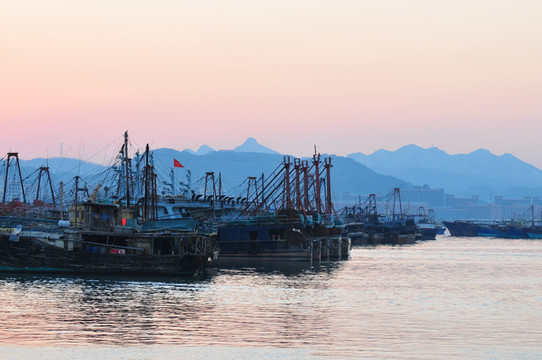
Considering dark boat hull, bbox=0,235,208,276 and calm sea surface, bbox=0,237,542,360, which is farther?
dark boat hull, bbox=0,235,208,276

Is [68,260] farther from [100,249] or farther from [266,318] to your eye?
[266,318]

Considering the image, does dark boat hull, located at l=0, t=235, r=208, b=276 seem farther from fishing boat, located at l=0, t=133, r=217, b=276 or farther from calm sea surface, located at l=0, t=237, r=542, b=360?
calm sea surface, located at l=0, t=237, r=542, b=360

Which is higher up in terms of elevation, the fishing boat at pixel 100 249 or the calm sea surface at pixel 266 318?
the fishing boat at pixel 100 249

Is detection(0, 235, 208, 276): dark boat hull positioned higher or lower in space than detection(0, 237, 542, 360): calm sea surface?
higher

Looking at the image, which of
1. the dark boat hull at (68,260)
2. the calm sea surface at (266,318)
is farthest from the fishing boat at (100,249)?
the calm sea surface at (266,318)

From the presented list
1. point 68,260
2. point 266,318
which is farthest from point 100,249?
point 266,318

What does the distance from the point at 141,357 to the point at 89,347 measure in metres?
3.08

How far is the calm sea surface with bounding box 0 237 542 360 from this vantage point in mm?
35438

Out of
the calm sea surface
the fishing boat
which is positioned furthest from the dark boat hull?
the calm sea surface

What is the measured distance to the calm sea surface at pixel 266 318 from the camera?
3544 cm

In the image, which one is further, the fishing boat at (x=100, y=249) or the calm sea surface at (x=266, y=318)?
the fishing boat at (x=100, y=249)

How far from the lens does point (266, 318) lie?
148ft

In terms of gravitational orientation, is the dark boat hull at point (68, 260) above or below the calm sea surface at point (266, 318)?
above

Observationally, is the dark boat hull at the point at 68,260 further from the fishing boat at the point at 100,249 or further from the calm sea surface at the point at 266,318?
the calm sea surface at the point at 266,318
